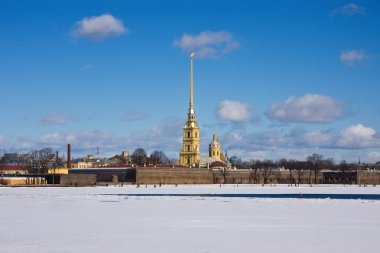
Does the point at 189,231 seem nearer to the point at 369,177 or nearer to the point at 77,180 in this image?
the point at 77,180

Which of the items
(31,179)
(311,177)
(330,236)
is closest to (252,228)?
(330,236)

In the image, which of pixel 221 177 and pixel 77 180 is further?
pixel 221 177

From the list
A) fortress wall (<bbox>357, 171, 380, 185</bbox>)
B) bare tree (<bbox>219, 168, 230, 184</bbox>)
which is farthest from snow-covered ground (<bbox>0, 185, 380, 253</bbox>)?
fortress wall (<bbox>357, 171, 380, 185</bbox>)

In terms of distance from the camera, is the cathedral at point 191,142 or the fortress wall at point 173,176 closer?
the fortress wall at point 173,176

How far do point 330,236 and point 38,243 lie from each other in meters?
10.7

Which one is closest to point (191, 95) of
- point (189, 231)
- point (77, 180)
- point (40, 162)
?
point (40, 162)

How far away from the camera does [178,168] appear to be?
14762cm

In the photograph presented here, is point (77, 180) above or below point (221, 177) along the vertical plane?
below

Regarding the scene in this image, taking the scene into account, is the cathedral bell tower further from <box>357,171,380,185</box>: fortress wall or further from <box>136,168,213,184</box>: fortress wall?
<box>357,171,380,185</box>: fortress wall

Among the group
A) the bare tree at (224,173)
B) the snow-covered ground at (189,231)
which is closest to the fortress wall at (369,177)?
the bare tree at (224,173)

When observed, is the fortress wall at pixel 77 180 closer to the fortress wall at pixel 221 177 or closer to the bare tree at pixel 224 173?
the fortress wall at pixel 221 177

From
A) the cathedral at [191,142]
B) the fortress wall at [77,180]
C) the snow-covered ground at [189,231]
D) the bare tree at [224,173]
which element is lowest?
the snow-covered ground at [189,231]

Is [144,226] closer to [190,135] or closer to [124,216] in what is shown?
[124,216]

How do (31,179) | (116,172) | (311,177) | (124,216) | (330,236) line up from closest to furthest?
(330,236), (124,216), (31,179), (116,172), (311,177)
